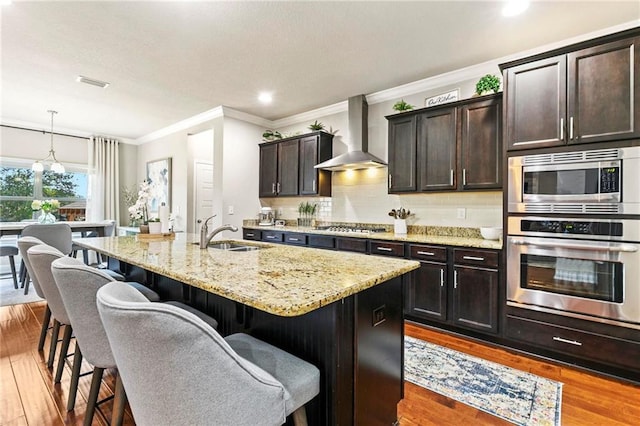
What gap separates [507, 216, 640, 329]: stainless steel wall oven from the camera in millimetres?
2113

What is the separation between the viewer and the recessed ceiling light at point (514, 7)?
2213 millimetres

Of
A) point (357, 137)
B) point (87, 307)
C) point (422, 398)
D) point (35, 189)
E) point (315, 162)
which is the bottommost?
point (422, 398)

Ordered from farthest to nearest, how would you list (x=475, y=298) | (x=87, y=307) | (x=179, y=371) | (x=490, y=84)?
(x=490, y=84) → (x=475, y=298) → (x=87, y=307) → (x=179, y=371)

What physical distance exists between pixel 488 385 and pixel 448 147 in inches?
86.7

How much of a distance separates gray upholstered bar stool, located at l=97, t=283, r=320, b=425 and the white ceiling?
7.78 feet

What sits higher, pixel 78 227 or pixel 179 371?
pixel 78 227

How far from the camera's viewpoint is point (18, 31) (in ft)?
8.55

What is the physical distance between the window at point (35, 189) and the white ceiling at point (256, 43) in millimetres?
1699

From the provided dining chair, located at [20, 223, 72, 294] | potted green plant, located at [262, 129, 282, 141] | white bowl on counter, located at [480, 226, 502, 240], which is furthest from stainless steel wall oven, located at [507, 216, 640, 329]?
dining chair, located at [20, 223, 72, 294]

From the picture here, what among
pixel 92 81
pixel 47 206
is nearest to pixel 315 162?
pixel 92 81

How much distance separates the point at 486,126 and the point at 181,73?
10.9ft

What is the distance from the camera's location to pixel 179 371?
740mm

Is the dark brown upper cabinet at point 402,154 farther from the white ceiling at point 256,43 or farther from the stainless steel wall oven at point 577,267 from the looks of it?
the stainless steel wall oven at point 577,267

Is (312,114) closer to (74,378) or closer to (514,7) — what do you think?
(514,7)
